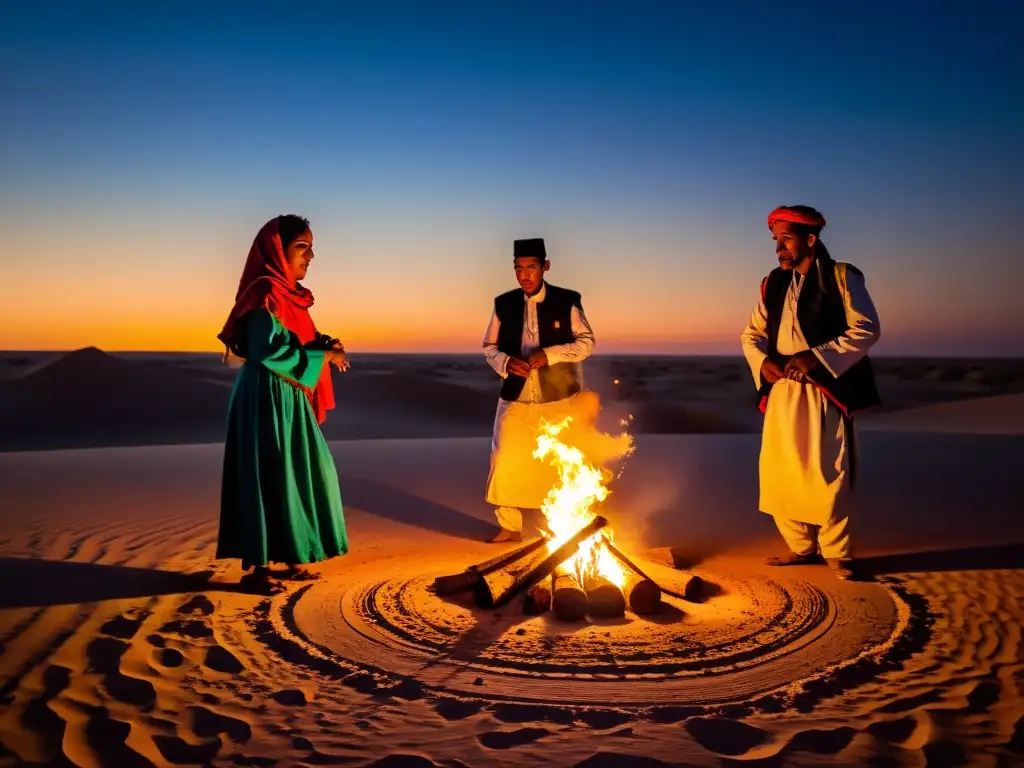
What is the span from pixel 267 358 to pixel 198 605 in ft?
5.14

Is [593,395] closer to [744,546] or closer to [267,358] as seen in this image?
[744,546]

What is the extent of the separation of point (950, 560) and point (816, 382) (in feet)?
6.06

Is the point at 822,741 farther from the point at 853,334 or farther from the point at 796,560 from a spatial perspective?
the point at 853,334

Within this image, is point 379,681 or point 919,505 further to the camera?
point 919,505

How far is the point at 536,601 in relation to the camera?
4.93 m

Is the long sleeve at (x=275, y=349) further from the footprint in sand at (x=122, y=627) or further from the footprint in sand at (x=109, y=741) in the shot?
the footprint in sand at (x=109, y=741)

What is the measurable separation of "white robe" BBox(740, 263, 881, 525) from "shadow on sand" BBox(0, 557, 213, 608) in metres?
4.05

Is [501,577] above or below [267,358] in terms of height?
below

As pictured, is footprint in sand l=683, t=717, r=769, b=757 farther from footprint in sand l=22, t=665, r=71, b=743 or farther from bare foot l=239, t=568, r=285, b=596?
bare foot l=239, t=568, r=285, b=596

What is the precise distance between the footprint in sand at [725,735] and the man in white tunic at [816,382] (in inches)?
102

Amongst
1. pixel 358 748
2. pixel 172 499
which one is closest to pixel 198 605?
pixel 358 748

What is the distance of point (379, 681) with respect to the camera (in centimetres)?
391

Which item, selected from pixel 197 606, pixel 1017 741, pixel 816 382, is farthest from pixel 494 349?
A: pixel 1017 741

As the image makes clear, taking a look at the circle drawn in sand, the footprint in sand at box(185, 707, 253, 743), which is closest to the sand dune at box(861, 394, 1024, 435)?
the circle drawn in sand
